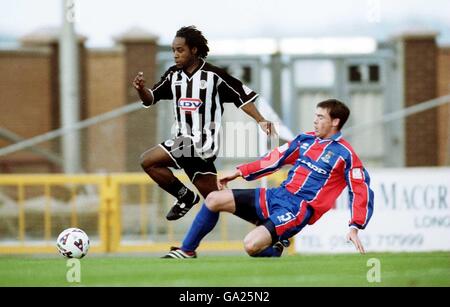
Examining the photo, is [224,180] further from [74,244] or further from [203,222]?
[74,244]

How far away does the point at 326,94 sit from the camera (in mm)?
10000

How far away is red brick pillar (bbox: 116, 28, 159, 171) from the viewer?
8.66 metres

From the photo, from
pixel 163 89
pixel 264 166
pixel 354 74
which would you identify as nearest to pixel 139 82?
pixel 163 89

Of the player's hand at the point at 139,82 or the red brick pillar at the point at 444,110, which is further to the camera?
the red brick pillar at the point at 444,110

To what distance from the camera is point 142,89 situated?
499cm

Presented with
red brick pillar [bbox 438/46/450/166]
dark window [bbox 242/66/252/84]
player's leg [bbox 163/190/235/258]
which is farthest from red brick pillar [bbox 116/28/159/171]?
red brick pillar [bbox 438/46/450/166]

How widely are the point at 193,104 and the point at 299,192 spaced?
40.0 inches

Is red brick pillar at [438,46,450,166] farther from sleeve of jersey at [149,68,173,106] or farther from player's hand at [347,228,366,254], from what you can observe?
sleeve of jersey at [149,68,173,106]

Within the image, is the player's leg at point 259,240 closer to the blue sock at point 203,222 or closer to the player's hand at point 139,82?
the blue sock at point 203,222

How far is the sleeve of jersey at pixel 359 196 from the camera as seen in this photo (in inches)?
220

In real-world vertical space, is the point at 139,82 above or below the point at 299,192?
above

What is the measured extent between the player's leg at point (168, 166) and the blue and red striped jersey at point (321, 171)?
43cm

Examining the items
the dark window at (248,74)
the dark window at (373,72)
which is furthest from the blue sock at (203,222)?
the dark window at (373,72)
